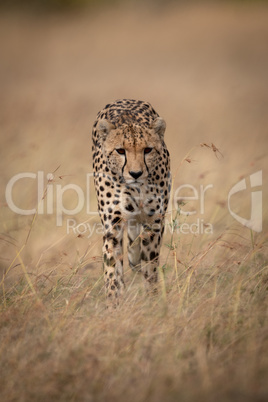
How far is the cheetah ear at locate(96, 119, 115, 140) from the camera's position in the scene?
4.12m

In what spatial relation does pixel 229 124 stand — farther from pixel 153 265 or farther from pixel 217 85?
pixel 153 265

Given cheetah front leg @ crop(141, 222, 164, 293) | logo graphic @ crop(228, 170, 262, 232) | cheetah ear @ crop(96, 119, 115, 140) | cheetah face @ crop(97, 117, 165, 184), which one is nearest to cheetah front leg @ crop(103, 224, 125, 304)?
cheetah front leg @ crop(141, 222, 164, 293)

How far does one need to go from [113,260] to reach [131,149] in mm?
809

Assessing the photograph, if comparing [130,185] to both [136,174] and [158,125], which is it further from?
[158,125]

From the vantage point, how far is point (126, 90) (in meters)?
11.2

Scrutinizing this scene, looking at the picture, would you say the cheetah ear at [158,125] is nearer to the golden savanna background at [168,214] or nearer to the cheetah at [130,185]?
the cheetah at [130,185]

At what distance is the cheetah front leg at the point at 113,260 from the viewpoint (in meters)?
3.98

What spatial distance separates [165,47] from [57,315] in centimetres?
1299

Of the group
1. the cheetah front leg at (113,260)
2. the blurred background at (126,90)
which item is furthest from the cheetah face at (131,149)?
the cheetah front leg at (113,260)

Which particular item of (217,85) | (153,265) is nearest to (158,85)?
(217,85)

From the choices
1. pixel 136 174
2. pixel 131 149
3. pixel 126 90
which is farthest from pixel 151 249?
pixel 126 90

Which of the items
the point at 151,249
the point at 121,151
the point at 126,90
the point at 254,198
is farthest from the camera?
the point at 126,90

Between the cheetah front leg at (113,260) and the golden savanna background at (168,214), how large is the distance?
13 centimetres

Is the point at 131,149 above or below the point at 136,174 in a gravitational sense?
above
